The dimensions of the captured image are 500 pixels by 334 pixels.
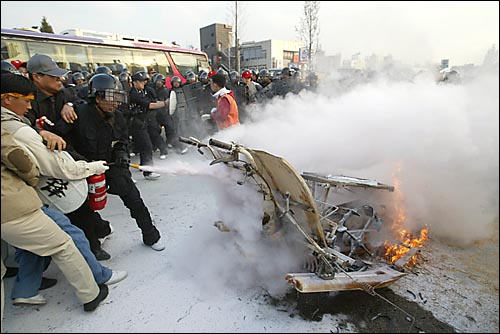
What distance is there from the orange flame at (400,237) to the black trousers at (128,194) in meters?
2.52

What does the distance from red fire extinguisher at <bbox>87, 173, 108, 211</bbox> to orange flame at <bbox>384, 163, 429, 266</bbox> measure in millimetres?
2860

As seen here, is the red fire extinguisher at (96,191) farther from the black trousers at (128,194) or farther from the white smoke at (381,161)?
the white smoke at (381,161)

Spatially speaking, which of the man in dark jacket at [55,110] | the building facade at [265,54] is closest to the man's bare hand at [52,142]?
the man in dark jacket at [55,110]

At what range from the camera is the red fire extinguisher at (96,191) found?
9.39ft

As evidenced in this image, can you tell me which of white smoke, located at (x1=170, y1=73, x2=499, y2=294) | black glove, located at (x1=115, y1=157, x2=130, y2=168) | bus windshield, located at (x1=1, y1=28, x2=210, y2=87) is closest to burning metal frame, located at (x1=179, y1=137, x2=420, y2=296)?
white smoke, located at (x1=170, y1=73, x2=499, y2=294)

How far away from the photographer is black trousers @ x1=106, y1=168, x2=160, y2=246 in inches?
127

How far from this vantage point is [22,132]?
2.21 meters

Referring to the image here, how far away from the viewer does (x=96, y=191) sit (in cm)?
290

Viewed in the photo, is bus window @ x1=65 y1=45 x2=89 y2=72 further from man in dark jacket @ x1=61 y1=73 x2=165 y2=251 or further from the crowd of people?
man in dark jacket @ x1=61 y1=73 x2=165 y2=251

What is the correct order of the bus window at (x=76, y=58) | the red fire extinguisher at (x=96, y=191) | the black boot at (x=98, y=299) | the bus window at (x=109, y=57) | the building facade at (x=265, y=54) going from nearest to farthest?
the black boot at (x=98, y=299) → the red fire extinguisher at (x=96, y=191) → the bus window at (x=76, y=58) → the bus window at (x=109, y=57) → the building facade at (x=265, y=54)

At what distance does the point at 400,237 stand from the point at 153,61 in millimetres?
10794

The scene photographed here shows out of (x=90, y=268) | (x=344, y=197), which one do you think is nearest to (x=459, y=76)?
(x=344, y=197)

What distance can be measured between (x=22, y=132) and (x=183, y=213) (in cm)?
250

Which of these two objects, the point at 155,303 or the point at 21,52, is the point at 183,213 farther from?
the point at 21,52
